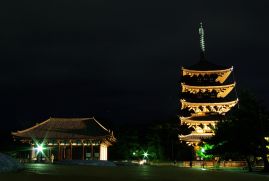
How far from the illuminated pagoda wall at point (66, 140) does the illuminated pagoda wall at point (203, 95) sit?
1301 centimetres

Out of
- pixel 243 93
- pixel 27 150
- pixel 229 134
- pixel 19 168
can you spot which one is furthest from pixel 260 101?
pixel 27 150

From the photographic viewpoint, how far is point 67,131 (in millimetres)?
60094

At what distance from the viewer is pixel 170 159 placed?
6562 centimetres

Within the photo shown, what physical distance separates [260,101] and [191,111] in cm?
2848

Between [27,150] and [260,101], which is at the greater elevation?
[260,101]

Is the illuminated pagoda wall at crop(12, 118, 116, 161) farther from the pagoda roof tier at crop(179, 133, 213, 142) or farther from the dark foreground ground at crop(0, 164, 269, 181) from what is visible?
the dark foreground ground at crop(0, 164, 269, 181)

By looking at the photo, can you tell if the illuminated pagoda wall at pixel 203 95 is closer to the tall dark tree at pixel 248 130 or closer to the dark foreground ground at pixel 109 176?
the tall dark tree at pixel 248 130

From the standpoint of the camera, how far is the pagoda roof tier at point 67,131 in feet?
192

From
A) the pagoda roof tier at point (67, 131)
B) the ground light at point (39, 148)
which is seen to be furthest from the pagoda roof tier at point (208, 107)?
the ground light at point (39, 148)

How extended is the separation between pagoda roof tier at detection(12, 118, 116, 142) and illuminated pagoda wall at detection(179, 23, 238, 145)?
12.9 meters

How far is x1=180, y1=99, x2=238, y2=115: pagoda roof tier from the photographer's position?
64.2 m

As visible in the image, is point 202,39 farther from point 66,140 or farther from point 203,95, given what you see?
point 66,140

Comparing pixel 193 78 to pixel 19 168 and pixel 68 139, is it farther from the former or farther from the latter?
pixel 19 168

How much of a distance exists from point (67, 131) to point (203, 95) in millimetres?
23019
